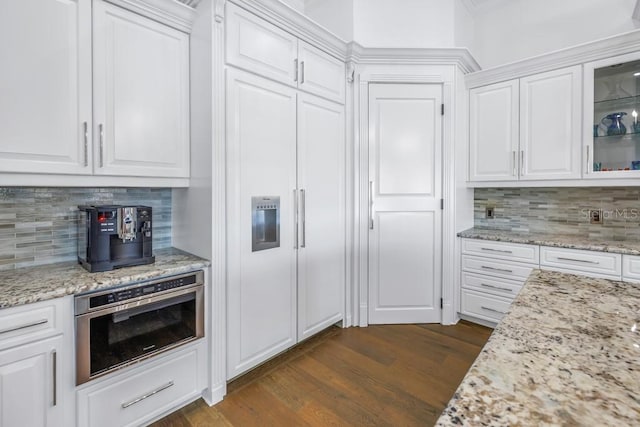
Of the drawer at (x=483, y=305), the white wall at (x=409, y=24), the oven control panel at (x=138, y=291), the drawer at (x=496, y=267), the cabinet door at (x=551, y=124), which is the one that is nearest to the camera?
the oven control panel at (x=138, y=291)

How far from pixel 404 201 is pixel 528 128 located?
1.25m

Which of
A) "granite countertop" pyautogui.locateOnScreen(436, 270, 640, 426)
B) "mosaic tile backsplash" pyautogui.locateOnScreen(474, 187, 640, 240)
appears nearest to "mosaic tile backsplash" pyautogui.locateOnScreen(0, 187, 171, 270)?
"granite countertop" pyautogui.locateOnScreen(436, 270, 640, 426)

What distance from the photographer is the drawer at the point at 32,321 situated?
4.27 ft

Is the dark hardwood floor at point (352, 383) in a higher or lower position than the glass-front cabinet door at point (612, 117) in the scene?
lower

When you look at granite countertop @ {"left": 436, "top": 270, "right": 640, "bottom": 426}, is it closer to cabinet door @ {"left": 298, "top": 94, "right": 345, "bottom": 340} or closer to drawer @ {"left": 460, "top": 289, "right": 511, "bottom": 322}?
cabinet door @ {"left": 298, "top": 94, "right": 345, "bottom": 340}

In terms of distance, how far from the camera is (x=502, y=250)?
2787 millimetres

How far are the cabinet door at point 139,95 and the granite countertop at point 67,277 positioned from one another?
1.82ft

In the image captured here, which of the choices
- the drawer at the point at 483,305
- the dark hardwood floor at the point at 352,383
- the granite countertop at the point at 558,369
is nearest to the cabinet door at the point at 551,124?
the drawer at the point at 483,305

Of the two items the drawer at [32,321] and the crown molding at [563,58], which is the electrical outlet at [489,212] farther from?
the drawer at [32,321]

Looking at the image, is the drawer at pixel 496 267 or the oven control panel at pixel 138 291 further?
the drawer at pixel 496 267

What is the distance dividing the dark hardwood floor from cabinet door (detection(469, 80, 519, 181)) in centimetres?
149

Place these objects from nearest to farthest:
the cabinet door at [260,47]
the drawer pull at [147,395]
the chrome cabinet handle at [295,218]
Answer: the drawer pull at [147,395] < the cabinet door at [260,47] < the chrome cabinet handle at [295,218]

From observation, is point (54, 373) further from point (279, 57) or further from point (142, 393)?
point (279, 57)

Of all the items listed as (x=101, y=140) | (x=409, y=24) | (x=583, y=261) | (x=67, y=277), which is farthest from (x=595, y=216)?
(x=67, y=277)
